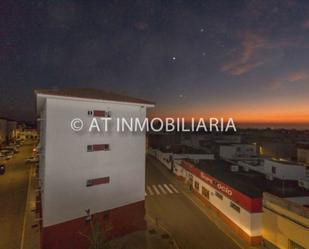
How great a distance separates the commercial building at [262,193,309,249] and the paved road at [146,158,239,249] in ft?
8.85

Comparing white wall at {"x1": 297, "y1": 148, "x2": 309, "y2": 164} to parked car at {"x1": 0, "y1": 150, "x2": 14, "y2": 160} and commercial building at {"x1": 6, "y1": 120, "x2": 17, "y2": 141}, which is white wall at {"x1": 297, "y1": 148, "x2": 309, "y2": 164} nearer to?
parked car at {"x1": 0, "y1": 150, "x2": 14, "y2": 160}

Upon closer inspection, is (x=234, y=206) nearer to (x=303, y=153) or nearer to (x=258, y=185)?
(x=258, y=185)

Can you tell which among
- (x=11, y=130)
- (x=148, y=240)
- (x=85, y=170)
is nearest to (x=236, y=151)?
(x=148, y=240)

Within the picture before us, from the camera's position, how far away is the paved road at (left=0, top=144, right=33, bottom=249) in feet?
59.9

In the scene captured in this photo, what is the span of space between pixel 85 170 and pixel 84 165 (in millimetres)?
363

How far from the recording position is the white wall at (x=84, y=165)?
1493 cm

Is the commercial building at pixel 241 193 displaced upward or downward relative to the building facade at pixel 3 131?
downward

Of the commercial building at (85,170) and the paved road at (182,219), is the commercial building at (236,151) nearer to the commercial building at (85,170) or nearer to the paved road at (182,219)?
the paved road at (182,219)

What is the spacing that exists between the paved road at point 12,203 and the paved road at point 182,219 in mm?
11700

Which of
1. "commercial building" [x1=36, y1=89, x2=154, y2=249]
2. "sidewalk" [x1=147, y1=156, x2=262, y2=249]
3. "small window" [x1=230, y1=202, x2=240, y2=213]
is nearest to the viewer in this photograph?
"commercial building" [x1=36, y1=89, x2=154, y2=249]

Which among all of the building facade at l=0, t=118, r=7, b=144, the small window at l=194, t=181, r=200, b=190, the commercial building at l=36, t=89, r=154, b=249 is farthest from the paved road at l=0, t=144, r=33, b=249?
the building facade at l=0, t=118, r=7, b=144

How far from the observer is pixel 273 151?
60.2m

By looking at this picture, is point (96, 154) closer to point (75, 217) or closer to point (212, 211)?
point (75, 217)

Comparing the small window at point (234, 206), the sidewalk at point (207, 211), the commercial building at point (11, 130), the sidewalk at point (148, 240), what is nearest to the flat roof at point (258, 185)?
the small window at point (234, 206)
